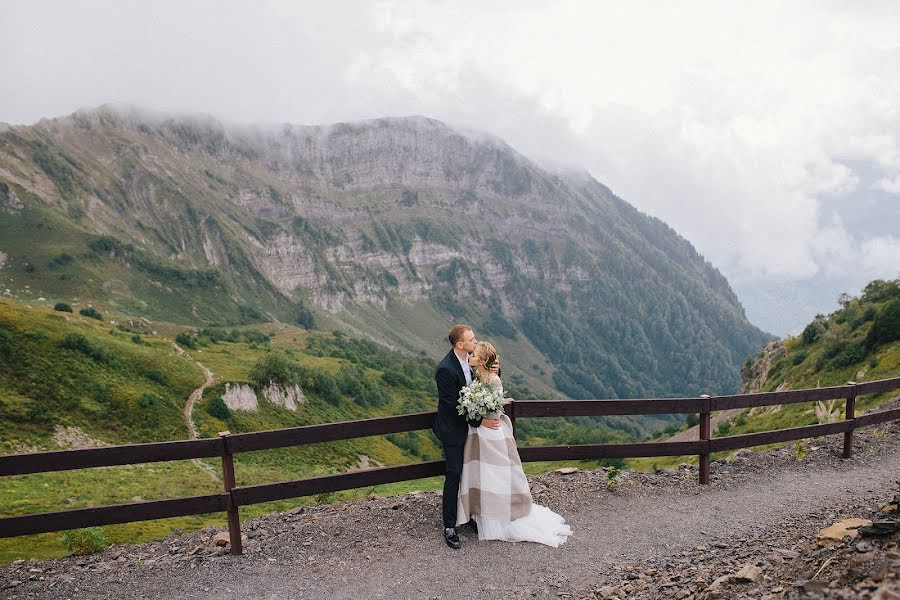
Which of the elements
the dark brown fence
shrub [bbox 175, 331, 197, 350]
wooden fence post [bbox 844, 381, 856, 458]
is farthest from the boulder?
shrub [bbox 175, 331, 197, 350]

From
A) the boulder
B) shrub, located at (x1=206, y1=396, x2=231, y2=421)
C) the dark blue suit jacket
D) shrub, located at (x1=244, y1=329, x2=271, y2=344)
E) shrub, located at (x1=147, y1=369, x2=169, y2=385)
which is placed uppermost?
the dark blue suit jacket

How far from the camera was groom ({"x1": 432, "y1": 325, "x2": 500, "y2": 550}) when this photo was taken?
323 inches

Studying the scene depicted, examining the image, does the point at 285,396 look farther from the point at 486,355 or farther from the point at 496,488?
the point at 486,355

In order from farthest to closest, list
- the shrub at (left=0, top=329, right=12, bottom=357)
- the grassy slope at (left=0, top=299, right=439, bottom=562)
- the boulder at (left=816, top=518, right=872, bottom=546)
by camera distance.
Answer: the shrub at (left=0, top=329, right=12, bottom=357) → the grassy slope at (left=0, top=299, right=439, bottom=562) → the boulder at (left=816, top=518, right=872, bottom=546)

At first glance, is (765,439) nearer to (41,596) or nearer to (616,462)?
(41,596)

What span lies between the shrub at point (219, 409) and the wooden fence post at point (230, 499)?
39.6 metres

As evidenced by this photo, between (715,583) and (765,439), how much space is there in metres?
5.73

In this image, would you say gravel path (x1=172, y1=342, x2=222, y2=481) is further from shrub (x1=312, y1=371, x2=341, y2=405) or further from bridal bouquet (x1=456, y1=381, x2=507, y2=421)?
bridal bouquet (x1=456, y1=381, x2=507, y2=421)

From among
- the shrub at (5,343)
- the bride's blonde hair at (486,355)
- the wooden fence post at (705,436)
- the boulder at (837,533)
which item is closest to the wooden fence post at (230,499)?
the bride's blonde hair at (486,355)

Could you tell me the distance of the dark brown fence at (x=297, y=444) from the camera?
7.30 metres

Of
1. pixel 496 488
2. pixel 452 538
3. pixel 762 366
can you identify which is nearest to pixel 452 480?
pixel 496 488

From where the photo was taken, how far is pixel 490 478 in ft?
27.3

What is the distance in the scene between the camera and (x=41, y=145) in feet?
588

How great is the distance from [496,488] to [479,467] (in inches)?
15.1
